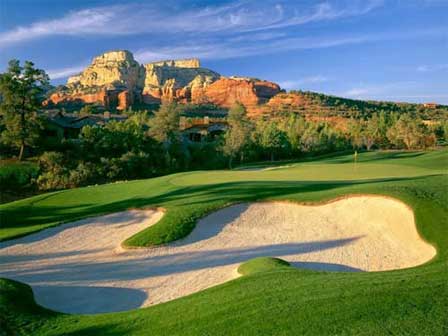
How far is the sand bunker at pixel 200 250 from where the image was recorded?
1115 centimetres

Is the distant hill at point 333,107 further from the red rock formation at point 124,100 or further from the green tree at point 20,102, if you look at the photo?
the green tree at point 20,102

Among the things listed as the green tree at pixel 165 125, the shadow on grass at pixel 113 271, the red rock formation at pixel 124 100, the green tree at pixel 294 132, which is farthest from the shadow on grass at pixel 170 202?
the red rock formation at pixel 124 100

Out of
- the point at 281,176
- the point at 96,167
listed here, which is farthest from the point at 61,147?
the point at 281,176

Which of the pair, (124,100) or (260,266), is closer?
(260,266)

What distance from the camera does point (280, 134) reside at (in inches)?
2581

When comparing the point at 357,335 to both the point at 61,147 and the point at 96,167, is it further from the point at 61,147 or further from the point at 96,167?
the point at 61,147

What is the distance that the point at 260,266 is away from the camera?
11.1 m

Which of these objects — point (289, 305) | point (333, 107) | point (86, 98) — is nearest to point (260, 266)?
point (289, 305)

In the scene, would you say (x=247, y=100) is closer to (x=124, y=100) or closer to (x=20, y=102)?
(x=124, y=100)

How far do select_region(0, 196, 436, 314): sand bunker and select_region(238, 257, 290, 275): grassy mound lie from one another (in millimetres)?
401

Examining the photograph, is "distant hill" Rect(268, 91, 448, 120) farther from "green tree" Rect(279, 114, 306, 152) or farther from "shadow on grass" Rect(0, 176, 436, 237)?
"shadow on grass" Rect(0, 176, 436, 237)

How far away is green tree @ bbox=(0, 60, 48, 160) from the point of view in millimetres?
41812

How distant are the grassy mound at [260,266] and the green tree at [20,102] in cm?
3791

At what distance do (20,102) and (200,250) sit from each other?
3678cm
